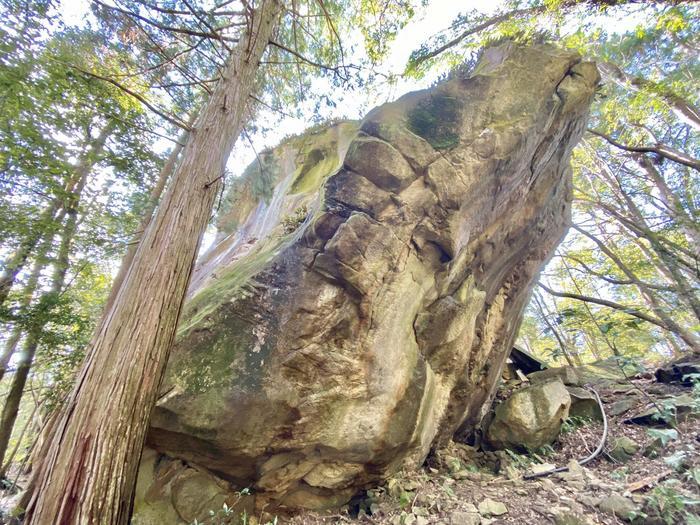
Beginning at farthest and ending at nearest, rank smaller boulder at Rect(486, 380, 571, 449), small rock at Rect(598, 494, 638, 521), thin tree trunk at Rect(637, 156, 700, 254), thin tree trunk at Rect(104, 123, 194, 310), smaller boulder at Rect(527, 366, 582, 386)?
thin tree trunk at Rect(104, 123, 194, 310)
smaller boulder at Rect(527, 366, 582, 386)
thin tree trunk at Rect(637, 156, 700, 254)
smaller boulder at Rect(486, 380, 571, 449)
small rock at Rect(598, 494, 638, 521)

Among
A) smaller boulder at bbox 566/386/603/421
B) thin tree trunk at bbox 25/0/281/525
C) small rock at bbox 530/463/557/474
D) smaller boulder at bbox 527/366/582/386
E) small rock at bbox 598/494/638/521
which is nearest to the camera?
thin tree trunk at bbox 25/0/281/525

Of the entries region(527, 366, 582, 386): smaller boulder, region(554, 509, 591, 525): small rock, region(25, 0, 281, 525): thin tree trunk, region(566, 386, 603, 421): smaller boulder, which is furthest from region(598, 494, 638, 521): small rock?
region(25, 0, 281, 525): thin tree trunk

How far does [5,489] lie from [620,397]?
12477 millimetres

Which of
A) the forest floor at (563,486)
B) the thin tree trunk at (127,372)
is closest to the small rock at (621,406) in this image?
the forest floor at (563,486)

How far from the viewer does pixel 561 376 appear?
6.68 m

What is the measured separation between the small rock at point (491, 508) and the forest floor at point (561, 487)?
1 centimetres

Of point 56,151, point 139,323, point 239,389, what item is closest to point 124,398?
point 139,323

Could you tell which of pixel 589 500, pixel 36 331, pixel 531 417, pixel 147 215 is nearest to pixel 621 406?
pixel 531 417

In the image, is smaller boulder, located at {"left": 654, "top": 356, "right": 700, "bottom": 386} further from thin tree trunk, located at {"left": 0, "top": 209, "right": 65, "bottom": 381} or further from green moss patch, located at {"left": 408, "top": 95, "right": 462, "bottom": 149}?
thin tree trunk, located at {"left": 0, "top": 209, "right": 65, "bottom": 381}

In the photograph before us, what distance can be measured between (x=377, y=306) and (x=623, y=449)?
14.6ft

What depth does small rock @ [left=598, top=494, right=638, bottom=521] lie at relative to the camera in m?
3.08

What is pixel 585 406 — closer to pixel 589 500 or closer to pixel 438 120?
pixel 589 500

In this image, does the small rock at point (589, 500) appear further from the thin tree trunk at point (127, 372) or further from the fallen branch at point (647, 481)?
the thin tree trunk at point (127, 372)

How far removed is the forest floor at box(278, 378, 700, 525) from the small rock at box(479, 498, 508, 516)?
1 centimetres
